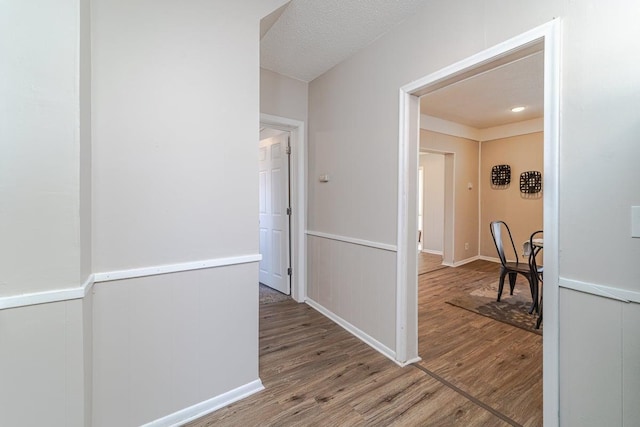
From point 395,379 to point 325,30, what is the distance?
9.03 ft

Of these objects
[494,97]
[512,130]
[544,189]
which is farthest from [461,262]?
[544,189]

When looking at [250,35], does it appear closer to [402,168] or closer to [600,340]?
[402,168]

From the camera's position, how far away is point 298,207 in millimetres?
3395

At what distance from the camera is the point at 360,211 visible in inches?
100

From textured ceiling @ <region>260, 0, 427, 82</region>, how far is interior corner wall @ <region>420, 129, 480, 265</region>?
294 centimetres

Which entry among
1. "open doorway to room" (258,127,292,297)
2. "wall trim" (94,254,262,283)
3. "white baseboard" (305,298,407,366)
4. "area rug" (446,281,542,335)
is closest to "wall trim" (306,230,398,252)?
"open doorway to room" (258,127,292,297)

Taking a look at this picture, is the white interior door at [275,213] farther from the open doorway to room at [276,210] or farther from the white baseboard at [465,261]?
the white baseboard at [465,261]

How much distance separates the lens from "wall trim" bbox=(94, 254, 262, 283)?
137cm

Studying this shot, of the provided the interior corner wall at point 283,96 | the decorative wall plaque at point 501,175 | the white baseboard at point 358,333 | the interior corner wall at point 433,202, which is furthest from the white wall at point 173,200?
the interior corner wall at point 433,202

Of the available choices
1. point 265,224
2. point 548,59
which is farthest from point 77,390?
point 265,224

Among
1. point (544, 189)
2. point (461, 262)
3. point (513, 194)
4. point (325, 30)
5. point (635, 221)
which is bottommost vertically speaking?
point (461, 262)

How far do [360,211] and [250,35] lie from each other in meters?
1.61

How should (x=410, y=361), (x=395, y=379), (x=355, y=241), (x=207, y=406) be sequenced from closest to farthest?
(x=207, y=406), (x=395, y=379), (x=410, y=361), (x=355, y=241)

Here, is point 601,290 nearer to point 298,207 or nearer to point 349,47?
point 349,47
